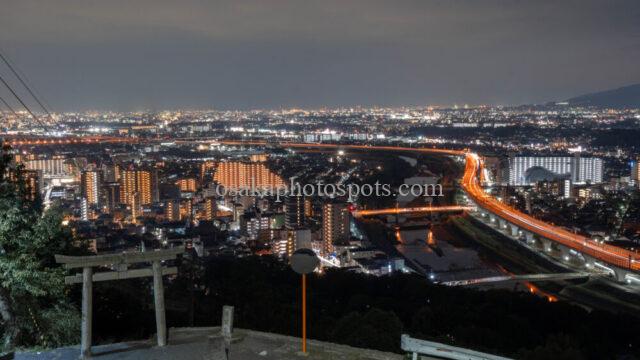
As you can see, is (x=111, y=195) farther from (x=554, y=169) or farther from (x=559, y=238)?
(x=554, y=169)

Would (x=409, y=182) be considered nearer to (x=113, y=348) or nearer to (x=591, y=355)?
(x=591, y=355)

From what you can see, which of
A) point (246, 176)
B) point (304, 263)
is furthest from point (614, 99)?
point (304, 263)

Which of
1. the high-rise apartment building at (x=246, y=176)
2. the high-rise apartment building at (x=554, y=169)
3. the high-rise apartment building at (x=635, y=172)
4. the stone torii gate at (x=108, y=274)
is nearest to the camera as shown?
the stone torii gate at (x=108, y=274)

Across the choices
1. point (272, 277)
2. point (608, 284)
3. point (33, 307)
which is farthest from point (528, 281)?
point (33, 307)

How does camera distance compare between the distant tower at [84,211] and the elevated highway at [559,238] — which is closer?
the elevated highway at [559,238]

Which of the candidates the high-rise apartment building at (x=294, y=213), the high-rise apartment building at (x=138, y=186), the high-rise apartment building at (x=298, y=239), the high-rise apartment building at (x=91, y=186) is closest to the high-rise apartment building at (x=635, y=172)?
the high-rise apartment building at (x=294, y=213)

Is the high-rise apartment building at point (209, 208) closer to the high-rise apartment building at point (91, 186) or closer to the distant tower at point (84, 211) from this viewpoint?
the distant tower at point (84, 211)

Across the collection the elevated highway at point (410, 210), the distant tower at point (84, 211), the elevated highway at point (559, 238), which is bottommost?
the elevated highway at point (410, 210)
